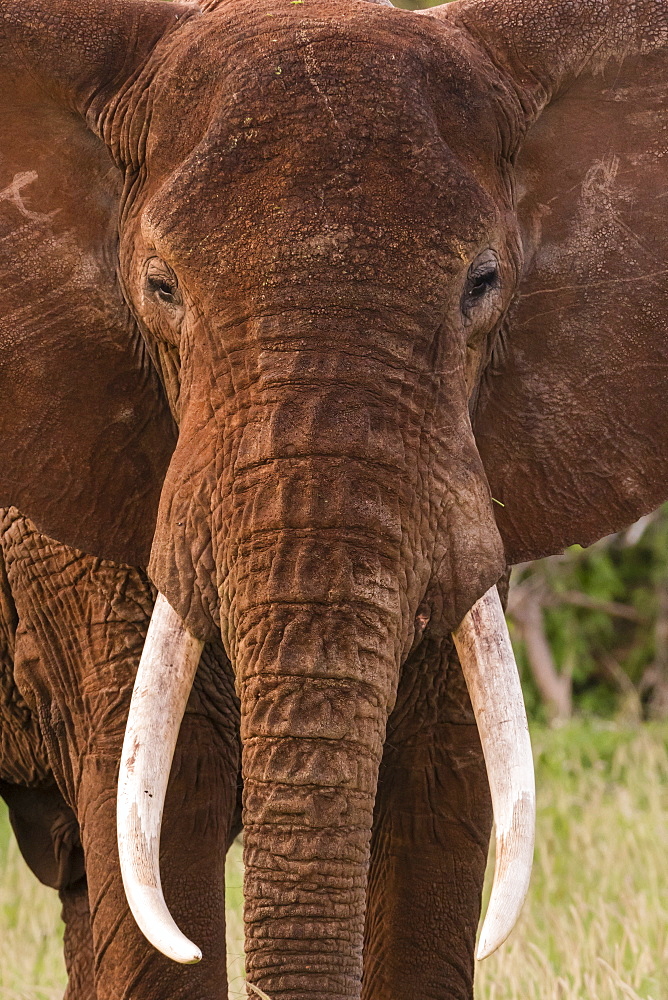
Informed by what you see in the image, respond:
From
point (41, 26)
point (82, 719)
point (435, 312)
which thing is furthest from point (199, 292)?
A: point (82, 719)

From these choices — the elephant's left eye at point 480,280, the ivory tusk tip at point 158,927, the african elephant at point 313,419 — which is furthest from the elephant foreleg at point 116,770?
the elephant's left eye at point 480,280

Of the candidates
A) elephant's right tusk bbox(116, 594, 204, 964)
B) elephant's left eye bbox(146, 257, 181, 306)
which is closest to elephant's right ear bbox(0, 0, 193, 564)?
elephant's left eye bbox(146, 257, 181, 306)

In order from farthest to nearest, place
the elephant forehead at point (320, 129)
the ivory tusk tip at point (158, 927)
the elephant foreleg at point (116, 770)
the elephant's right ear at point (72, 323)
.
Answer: the elephant foreleg at point (116, 770) → the elephant's right ear at point (72, 323) → the elephant forehead at point (320, 129) → the ivory tusk tip at point (158, 927)

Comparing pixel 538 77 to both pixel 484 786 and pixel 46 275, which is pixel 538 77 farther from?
pixel 484 786

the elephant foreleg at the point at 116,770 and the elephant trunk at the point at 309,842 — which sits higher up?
the elephant foreleg at the point at 116,770

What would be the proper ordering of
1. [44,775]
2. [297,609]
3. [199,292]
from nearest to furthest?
[297,609] → [199,292] → [44,775]

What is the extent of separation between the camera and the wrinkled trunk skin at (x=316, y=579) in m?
3.05

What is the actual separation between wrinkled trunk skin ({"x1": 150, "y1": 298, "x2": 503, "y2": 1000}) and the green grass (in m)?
1.10

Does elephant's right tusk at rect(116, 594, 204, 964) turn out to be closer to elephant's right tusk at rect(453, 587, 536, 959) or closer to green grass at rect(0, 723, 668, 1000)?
elephant's right tusk at rect(453, 587, 536, 959)

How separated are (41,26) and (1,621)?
1460 mm

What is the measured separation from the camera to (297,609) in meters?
3.05

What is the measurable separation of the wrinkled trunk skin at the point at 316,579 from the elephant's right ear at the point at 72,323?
52 cm

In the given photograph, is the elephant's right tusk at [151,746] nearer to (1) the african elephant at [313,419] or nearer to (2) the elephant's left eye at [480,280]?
(1) the african elephant at [313,419]

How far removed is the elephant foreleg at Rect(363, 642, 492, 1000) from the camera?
4.17m
